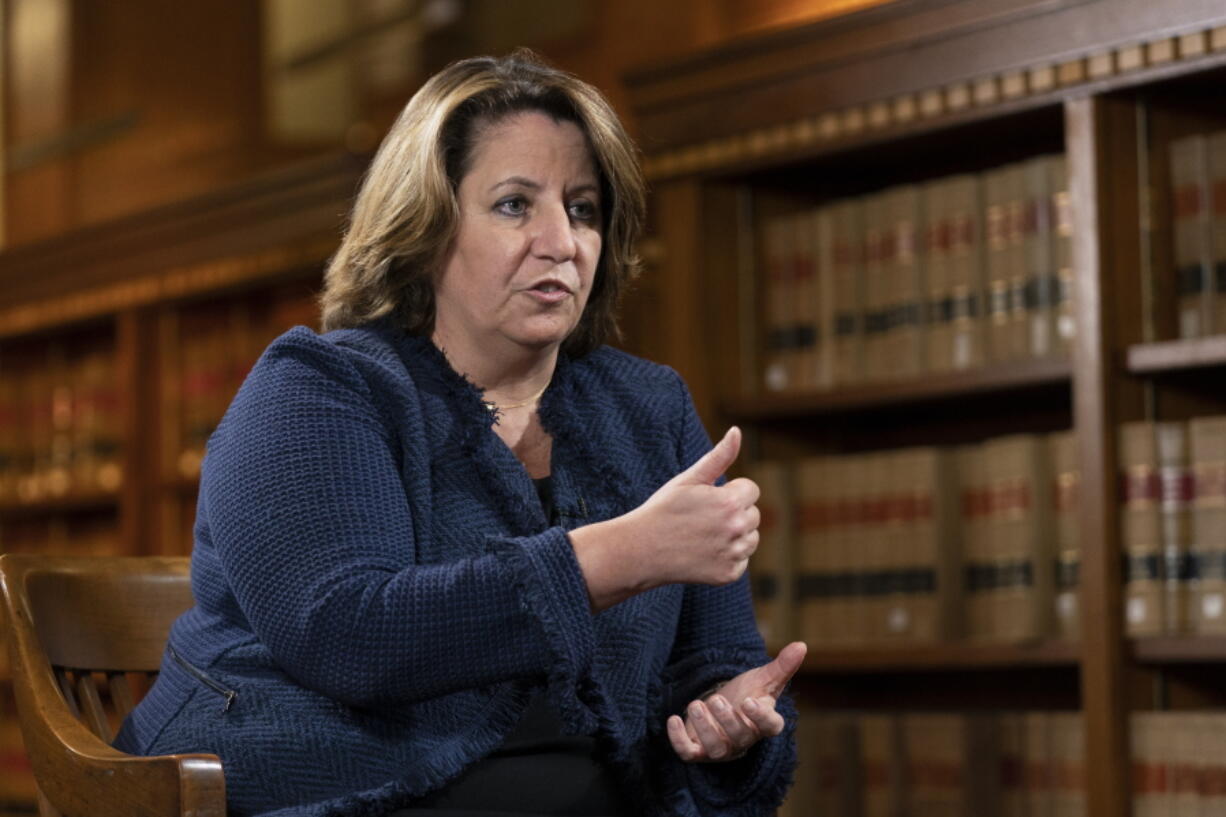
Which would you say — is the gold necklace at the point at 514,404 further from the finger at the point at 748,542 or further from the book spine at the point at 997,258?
the book spine at the point at 997,258

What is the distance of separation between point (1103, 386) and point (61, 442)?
3.38 meters

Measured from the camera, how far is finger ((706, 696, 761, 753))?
1.57m

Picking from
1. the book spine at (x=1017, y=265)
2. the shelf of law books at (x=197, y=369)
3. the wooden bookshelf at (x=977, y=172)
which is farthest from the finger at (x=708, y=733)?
the shelf of law books at (x=197, y=369)

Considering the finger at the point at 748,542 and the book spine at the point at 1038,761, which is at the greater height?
the finger at the point at 748,542

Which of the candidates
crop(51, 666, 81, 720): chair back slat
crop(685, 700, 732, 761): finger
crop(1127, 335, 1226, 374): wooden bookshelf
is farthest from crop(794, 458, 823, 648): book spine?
crop(51, 666, 81, 720): chair back slat

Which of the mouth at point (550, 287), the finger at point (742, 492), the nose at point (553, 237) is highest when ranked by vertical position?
the nose at point (553, 237)

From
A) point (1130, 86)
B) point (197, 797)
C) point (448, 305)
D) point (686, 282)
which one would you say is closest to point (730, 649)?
point (448, 305)

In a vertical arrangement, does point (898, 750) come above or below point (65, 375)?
below

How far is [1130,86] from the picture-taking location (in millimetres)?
2703

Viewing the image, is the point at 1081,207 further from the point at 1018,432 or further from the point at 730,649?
the point at 730,649

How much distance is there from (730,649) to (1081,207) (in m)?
1.33

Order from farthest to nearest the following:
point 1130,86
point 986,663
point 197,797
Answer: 1. point 986,663
2. point 1130,86
3. point 197,797

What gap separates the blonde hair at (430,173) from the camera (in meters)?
1.70

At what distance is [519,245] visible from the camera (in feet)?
5.55
